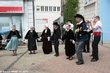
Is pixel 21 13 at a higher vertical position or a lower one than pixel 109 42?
higher

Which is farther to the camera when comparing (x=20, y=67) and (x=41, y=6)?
(x=41, y=6)

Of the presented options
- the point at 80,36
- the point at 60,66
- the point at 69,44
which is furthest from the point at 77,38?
the point at 69,44

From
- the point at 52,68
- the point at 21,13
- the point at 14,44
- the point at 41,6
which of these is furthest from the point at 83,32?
the point at 41,6

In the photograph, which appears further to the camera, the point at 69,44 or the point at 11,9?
the point at 11,9

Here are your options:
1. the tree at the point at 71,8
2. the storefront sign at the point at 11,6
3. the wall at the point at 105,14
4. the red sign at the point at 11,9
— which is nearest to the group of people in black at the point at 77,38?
the wall at the point at 105,14

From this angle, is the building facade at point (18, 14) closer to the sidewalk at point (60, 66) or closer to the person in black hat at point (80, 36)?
the sidewalk at point (60, 66)

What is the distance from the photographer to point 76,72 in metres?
13.1

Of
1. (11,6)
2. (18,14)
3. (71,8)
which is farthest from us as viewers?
(71,8)

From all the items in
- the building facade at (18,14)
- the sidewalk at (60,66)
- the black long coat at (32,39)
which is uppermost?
the building facade at (18,14)

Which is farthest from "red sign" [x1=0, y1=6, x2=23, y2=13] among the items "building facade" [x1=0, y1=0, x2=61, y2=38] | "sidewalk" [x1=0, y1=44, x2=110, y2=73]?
"sidewalk" [x1=0, y1=44, x2=110, y2=73]

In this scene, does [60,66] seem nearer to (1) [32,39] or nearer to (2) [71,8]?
(1) [32,39]

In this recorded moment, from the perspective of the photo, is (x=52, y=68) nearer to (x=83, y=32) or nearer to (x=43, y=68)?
(x=43, y=68)

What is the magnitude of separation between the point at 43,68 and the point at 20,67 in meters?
1.02

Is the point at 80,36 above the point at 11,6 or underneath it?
underneath
